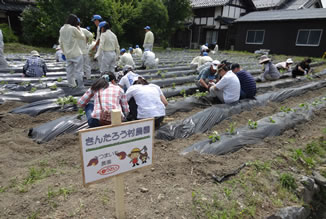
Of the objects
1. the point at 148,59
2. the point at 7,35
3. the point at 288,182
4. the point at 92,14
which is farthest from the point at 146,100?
the point at 7,35

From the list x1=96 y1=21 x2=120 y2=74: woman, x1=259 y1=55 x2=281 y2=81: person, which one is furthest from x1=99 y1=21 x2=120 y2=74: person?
x1=259 y1=55 x2=281 y2=81: person

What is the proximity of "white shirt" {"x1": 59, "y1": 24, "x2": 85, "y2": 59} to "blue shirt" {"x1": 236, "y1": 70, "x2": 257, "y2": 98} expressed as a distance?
13.0ft

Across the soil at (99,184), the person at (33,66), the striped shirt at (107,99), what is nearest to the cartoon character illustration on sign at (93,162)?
the soil at (99,184)

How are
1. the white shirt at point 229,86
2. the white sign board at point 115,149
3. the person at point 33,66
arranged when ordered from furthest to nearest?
the person at point 33,66 → the white shirt at point 229,86 → the white sign board at point 115,149

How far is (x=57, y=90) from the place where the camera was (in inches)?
206

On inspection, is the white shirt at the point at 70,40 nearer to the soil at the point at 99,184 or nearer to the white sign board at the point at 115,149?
the soil at the point at 99,184

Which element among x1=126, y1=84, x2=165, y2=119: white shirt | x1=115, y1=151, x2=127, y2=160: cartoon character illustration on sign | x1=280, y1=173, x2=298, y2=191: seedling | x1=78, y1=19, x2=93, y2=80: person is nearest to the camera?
x1=115, y1=151, x2=127, y2=160: cartoon character illustration on sign

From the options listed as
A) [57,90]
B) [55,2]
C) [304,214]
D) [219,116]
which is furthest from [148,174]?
[55,2]

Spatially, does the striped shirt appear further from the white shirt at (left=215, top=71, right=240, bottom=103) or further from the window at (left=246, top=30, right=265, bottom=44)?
the window at (left=246, top=30, right=265, bottom=44)

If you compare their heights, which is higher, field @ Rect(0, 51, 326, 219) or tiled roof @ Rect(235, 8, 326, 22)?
tiled roof @ Rect(235, 8, 326, 22)

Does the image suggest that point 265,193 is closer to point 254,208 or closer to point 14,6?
point 254,208

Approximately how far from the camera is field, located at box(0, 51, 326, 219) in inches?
82.4

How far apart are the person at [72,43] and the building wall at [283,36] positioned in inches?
688

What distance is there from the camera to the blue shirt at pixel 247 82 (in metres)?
5.03
